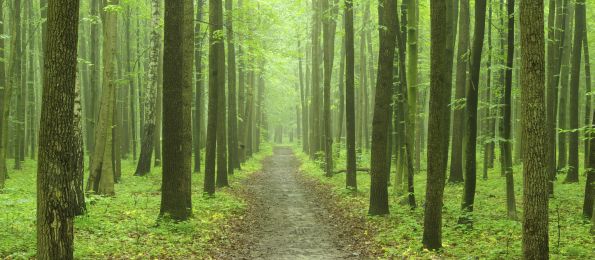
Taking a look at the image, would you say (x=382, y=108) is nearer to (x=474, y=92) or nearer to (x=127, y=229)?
(x=474, y=92)

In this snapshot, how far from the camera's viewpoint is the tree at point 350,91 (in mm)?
15898

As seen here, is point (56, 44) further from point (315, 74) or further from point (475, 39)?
point (315, 74)

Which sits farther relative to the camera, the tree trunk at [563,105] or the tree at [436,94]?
the tree trunk at [563,105]

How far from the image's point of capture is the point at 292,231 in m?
12.5

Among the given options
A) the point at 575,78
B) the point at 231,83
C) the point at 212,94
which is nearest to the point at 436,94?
the point at 212,94

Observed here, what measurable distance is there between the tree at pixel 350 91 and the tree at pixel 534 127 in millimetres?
8500

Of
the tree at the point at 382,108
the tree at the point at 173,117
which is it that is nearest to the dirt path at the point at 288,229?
the tree at the point at 382,108

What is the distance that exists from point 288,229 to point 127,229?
173 inches

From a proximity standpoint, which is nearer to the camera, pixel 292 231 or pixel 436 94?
pixel 436 94

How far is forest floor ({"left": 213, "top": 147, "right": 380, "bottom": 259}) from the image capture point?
10.1m

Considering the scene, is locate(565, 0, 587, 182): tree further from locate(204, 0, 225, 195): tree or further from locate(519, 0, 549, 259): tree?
locate(204, 0, 225, 195): tree

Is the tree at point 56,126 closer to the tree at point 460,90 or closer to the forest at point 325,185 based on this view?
the forest at point 325,185

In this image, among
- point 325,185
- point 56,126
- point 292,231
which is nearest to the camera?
point 56,126

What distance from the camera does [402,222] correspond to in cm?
1229
